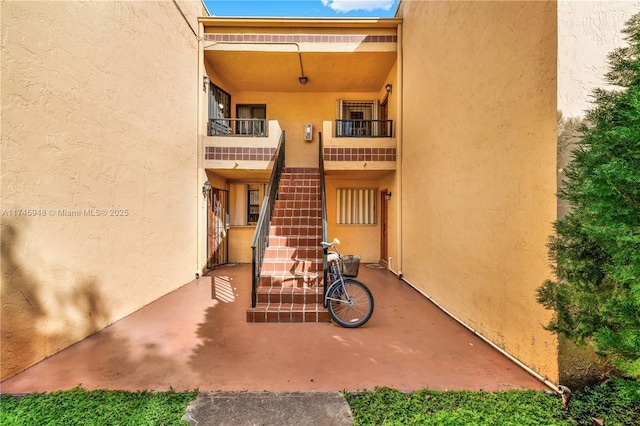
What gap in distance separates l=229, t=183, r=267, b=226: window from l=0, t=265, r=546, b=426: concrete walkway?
408 cm

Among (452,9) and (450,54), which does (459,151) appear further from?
(452,9)

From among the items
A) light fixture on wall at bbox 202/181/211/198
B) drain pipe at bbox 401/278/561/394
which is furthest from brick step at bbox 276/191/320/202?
drain pipe at bbox 401/278/561/394

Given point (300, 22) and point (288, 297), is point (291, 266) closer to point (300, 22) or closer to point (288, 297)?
point (288, 297)

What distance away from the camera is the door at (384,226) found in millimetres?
7566

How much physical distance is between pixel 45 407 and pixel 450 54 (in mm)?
6186

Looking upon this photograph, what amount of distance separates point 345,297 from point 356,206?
14.9ft

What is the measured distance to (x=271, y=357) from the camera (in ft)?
9.64

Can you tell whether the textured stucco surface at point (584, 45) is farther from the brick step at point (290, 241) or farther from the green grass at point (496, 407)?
the brick step at point (290, 241)

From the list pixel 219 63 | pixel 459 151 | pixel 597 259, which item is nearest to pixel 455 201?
pixel 459 151

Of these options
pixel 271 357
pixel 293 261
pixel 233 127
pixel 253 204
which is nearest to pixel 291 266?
pixel 293 261

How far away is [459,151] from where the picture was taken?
3.85 metres

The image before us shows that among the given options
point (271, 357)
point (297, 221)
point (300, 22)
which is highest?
point (300, 22)

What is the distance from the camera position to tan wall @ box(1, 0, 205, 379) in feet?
8.70

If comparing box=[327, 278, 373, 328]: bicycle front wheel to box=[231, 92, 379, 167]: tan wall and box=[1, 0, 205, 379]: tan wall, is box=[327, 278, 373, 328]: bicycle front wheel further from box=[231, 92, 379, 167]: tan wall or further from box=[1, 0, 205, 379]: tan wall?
box=[231, 92, 379, 167]: tan wall
